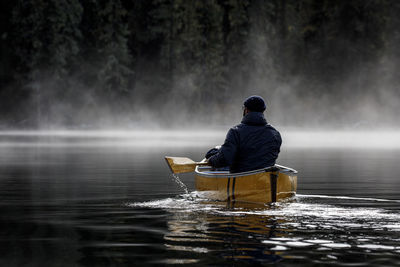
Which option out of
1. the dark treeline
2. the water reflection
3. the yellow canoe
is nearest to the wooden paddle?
the yellow canoe

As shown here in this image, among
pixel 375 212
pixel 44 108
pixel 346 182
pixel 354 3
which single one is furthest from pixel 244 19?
pixel 375 212

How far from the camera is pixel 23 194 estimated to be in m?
12.8

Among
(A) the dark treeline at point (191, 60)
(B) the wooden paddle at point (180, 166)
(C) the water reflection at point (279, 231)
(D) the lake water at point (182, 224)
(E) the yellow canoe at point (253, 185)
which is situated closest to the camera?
(D) the lake water at point (182, 224)

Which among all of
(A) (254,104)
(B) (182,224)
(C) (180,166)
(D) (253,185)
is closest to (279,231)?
(B) (182,224)

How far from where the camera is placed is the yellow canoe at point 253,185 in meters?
10.4

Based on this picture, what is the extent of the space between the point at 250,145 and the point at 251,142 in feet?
0.17

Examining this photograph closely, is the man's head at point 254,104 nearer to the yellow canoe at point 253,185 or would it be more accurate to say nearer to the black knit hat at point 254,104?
the black knit hat at point 254,104

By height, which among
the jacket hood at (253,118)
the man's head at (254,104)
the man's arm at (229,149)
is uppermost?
the man's head at (254,104)

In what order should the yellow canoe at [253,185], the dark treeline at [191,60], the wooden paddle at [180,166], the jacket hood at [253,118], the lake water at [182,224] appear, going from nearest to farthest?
the lake water at [182,224] < the yellow canoe at [253,185] < the jacket hood at [253,118] < the wooden paddle at [180,166] < the dark treeline at [191,60]

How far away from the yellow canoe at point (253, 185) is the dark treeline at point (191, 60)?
1861 inches

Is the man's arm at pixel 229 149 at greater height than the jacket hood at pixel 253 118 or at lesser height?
lesser

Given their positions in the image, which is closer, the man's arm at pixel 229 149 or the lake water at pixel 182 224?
the lake water at pixel 182 224

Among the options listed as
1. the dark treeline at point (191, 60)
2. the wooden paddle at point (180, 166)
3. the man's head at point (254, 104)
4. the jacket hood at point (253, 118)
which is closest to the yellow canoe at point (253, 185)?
the jacket hood at point (253, 118)

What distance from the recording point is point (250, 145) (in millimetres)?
10750
